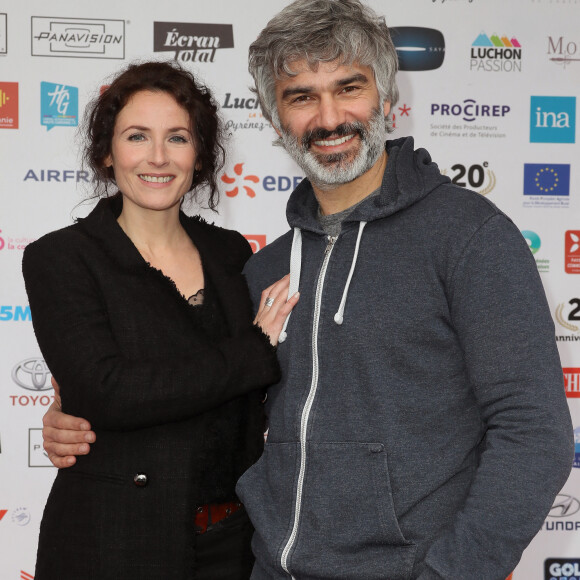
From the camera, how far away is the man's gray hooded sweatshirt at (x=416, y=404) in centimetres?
118

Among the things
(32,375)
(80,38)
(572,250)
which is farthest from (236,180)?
(572,250)

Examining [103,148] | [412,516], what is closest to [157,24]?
[103,148]

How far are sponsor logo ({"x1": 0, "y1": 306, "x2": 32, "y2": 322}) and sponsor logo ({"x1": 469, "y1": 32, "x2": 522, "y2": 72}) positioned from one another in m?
2.21

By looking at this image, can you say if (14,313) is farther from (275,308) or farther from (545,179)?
(545,179)

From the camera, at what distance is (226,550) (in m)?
1.74

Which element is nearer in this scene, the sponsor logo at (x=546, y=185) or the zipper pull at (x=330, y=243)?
the zipper pull at (x=330, y=243)

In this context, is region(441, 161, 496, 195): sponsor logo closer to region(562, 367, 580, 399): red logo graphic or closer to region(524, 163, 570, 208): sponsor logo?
region(524, 163, 570, 208): sponsor logo

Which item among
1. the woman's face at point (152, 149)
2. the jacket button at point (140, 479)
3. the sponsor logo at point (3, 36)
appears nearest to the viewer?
the jacket button at point (140, 479)

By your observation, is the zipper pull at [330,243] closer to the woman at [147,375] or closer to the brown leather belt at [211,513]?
the woman at [147,375]

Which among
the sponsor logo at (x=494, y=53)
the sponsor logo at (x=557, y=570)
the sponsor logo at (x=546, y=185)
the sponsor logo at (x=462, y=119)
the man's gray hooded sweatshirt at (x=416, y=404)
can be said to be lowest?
the sponsor logo at (x=557, y=570)

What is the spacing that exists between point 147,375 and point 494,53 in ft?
7.88

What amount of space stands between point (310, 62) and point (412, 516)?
2.99 ft

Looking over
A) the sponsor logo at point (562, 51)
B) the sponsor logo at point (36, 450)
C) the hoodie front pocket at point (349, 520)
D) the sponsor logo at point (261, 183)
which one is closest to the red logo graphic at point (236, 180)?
the sponsor logo at point (261, 183)

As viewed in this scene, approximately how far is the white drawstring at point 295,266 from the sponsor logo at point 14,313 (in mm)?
1839
